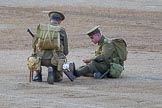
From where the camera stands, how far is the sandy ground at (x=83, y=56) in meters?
14.1

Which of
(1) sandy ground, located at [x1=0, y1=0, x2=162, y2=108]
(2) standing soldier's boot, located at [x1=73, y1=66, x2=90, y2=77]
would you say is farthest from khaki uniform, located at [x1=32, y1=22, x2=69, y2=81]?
(2) standing soldier's boot, located at [x1=73, y1=66, x2=90, y2=77]

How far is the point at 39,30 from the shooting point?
1645 centimetres

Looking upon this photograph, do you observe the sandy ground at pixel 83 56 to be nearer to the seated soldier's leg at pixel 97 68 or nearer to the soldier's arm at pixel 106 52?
the seated soldier's leg at pixel 97 68

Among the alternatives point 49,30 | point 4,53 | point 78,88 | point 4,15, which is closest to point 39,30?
point 49,30

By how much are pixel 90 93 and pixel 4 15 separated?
63.7 ft

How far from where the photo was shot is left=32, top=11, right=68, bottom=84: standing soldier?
16219 mm

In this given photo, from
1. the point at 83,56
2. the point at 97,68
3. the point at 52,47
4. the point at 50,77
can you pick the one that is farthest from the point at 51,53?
the point at 83,56

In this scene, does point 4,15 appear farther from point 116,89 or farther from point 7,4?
point 116,89

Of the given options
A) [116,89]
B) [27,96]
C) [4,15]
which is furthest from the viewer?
[4,15]

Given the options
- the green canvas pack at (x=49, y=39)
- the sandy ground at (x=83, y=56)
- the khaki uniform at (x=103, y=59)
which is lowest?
the sandy ground at (x=83, y=56)

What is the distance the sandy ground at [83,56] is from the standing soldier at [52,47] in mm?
261

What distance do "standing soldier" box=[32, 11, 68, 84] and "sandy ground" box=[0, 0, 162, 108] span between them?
0.86 ft

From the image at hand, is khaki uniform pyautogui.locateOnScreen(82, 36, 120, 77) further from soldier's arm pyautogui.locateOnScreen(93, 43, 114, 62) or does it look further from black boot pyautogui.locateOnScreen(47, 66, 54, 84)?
black boot pyautogui.locateOnScreen(47, 66, 54, 84)

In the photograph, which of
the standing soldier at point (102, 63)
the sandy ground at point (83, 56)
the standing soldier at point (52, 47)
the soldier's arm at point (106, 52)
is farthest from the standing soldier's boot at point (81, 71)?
the standing soldier at point (52, 47)
